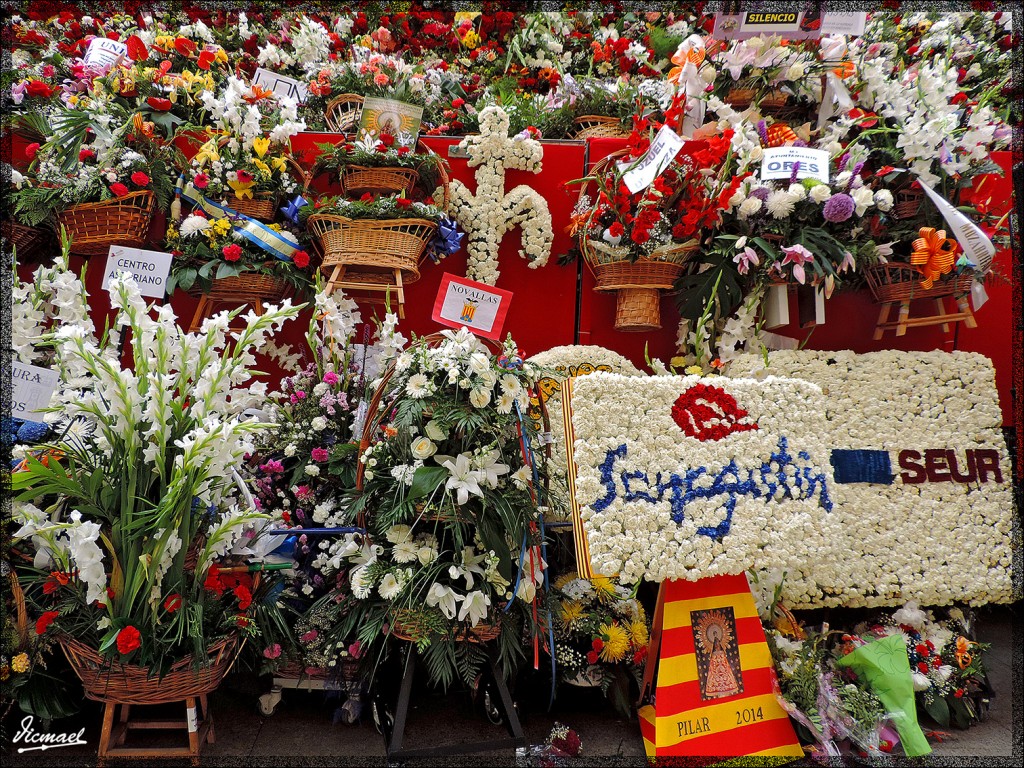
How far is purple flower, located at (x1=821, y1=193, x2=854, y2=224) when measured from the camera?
2150 millimetres

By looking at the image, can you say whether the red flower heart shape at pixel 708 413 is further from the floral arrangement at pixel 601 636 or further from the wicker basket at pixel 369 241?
the wicker basket at pixel 369 241

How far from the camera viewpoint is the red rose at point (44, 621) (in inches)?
63.7

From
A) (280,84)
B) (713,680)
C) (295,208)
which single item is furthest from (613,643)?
(280,84)

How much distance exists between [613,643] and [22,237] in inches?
98.7

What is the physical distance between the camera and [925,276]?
2246 millimetres

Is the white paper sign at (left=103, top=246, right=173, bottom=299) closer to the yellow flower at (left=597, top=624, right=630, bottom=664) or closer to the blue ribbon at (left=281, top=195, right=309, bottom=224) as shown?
the blue ribbon at (left=281, top=195, right=309, bottom=224)

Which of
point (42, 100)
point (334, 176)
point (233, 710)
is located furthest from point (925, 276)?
point (42, 100)

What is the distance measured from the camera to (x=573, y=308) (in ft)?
8.89

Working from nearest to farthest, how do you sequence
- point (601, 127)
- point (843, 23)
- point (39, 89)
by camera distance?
point (39, 89) < point (843, 23) < point (601, 127)

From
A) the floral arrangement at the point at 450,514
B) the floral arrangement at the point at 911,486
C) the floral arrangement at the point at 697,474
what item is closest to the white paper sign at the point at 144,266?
the floral arrangement at the point at 450,514

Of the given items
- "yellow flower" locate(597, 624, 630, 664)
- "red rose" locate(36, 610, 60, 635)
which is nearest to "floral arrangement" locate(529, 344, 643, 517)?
"yellow flower" locate(597, 624, 630, 664)

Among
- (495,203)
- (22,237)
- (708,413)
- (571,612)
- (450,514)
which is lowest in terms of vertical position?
(571,612)

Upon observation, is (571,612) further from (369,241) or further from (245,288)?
(245,288)

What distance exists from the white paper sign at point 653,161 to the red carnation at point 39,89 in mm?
2146
